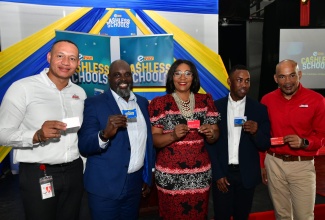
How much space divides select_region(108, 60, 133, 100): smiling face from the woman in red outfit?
270 mm

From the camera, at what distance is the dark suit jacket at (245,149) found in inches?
104

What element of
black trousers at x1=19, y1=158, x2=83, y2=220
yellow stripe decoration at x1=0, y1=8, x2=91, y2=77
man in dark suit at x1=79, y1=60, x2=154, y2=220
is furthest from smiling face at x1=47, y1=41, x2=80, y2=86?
yellow stripe decoration at x1=0, y1=8, x2=91, y2=77

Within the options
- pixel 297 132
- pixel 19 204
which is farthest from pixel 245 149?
pixel 19 204

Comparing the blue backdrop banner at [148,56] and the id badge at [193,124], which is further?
the blue backdrop banner at [148,56]

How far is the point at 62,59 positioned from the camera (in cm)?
226

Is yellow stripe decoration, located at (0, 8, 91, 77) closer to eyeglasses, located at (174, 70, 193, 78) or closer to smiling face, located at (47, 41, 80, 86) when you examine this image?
smiling face, located at (47, 41, 80, 86)

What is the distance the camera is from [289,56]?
852cm

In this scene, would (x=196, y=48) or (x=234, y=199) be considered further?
(x=196, y=48)

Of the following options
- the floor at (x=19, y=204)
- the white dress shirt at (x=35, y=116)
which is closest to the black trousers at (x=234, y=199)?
the floor at (x=19, y=204)

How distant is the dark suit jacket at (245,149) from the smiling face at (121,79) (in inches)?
34.8

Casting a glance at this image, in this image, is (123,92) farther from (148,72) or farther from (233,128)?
(148,72)

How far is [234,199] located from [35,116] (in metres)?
1.95

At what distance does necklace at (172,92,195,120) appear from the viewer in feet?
8.06

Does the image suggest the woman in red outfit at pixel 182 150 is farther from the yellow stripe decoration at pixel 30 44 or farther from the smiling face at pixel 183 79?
the yellow stripe decoration at pixel 30 44
